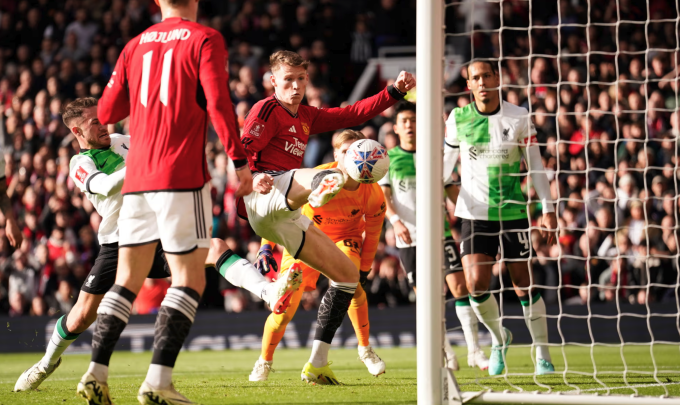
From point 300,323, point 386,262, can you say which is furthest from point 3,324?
point 386,262

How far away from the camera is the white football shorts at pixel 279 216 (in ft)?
16.0

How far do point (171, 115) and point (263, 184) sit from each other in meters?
0.74

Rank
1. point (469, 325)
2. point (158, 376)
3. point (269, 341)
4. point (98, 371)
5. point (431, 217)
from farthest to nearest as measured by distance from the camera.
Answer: point (469, 325) → point (269, 341) → point (431, 217) → point (98, 371) → point (158, 376)

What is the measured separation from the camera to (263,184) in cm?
453

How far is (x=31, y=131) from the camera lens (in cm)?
1352

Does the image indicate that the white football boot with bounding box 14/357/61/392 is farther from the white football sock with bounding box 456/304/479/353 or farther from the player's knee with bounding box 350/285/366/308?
the white football sock with bounding box 456/304/479/353

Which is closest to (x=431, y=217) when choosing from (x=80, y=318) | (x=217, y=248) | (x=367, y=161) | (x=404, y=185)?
(x=367, y=161)

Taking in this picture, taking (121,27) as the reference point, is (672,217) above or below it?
below

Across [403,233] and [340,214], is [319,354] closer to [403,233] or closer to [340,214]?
[340,214]

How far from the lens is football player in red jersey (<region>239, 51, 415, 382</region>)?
189 inches

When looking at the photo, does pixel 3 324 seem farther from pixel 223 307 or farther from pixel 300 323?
pixel 300 323

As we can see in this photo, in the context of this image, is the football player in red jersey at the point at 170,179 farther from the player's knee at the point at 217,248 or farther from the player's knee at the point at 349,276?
the player's knee at the point at 349,276

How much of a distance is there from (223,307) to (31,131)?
479cm

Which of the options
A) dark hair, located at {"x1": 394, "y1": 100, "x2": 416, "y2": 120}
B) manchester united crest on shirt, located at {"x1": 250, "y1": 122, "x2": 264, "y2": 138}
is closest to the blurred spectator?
dark hair, located at {"x1": 394, "y1": 100, "x2": 416, "y2": 120}
